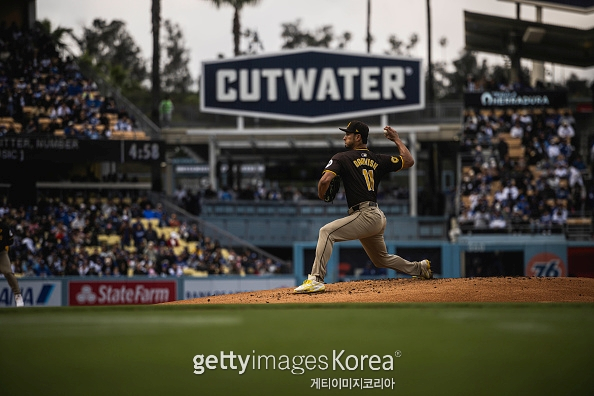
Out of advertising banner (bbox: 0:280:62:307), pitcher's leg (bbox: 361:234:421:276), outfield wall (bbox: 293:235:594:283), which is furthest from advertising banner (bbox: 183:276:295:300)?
pitcher's leg (bbox: 361:234:421:276)

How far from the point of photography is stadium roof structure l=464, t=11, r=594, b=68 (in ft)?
116

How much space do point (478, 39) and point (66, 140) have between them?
19769 millimetres

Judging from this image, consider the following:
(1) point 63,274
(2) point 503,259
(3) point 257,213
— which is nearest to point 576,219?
(2) point 503,259

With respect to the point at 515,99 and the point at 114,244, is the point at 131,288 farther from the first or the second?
the point at 515,99

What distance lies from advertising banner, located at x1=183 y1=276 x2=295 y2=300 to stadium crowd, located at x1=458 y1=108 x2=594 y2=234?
296 inches

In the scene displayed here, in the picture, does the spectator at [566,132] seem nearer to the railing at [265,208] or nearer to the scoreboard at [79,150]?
the railing at [265,208]

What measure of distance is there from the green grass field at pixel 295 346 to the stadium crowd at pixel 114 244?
Answer: 18.4 metres

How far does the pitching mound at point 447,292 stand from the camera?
7.11m

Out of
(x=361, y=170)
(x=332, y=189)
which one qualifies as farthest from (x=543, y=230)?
(x=332, y=189)

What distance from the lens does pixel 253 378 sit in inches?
218

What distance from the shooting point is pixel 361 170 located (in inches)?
324

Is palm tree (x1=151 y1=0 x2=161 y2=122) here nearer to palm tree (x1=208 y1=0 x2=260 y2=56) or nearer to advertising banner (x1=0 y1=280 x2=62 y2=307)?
palm tree (x1=208 y1=0 x2=260 y2=56)

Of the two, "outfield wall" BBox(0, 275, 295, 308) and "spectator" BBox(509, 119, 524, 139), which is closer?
"outfield wall" BBox(0, 275, 295, 308)

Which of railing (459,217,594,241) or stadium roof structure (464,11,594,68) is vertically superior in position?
stadium roof structure (464,11,594,68)
